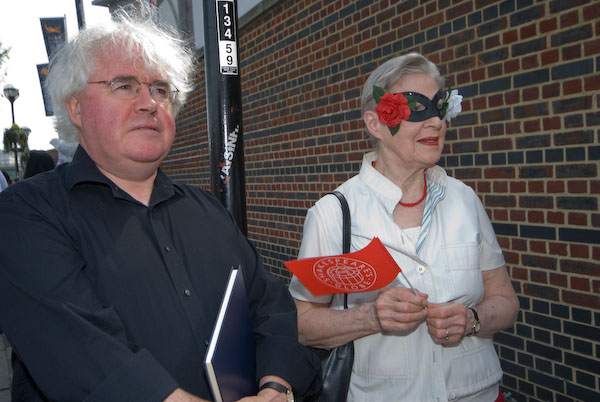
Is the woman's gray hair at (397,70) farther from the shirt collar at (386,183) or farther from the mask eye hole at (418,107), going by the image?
the shirt collar at (386,183)

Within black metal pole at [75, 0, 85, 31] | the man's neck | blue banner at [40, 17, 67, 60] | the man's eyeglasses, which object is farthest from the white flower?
blue banner at [40, 17, 67, 60]

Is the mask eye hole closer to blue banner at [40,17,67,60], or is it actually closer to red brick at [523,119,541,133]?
red brick at [523,119,541,133]

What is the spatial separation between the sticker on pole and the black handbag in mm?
1644

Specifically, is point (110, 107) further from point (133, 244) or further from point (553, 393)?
point (553, 393)

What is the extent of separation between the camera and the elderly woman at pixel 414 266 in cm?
207

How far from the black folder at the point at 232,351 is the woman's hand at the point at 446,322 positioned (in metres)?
0.65

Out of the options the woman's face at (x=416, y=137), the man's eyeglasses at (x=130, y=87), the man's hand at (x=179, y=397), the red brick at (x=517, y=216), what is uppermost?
the man's eyeglasses at (x=130, y=87)

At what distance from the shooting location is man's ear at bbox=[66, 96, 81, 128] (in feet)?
6.50

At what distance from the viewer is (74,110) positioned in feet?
6.55

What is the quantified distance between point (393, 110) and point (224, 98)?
1534 millimetres

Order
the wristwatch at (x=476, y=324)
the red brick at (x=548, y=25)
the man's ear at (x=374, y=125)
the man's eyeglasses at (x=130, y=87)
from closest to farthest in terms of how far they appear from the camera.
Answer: the man's eyeglasses at (x=130, y=87) → the wristwatch at (x=476, y=324) → the man's ear at (x=374, y=125) → the red brick at (x=548, y=25)

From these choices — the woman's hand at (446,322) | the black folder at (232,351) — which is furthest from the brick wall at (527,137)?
the black folder at (232,351)

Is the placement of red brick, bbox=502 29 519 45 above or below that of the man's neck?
above

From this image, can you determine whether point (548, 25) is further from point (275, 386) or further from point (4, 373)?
point (4, 373)
